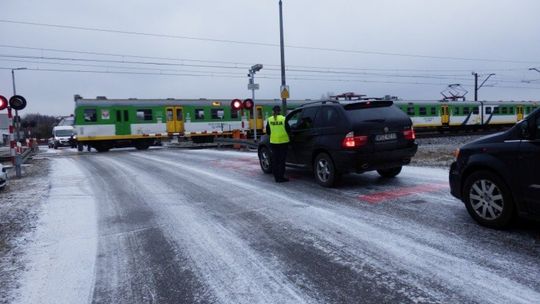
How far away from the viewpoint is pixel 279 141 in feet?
30.4

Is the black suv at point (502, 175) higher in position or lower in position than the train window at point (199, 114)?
lower

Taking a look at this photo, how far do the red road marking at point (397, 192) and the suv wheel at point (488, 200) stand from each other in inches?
68.1

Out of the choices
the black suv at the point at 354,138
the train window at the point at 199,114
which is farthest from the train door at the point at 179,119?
the black suv at the point at 354,138

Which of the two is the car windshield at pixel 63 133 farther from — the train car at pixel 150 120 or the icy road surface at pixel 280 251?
the icy road surface at pixel 280 251

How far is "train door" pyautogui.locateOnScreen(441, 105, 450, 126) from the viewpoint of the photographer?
38.7 meters

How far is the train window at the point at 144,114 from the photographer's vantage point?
26812 mm

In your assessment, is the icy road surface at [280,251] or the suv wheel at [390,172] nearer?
the icy road surface at [280,251]

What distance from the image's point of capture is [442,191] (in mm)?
7406

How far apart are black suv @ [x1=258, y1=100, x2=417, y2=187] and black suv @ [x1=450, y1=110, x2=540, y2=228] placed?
2.42 meters

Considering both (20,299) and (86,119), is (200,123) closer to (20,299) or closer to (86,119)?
(86,119)

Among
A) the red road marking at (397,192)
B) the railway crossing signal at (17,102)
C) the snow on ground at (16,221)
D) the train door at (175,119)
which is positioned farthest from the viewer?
the train door at (175,119)

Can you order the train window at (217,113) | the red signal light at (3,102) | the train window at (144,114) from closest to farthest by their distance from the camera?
the red signal light at (3,102) < the train window at (144,114) < the train window at (217,113)

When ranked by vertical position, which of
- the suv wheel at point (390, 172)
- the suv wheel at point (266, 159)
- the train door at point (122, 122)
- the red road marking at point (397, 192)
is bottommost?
the red road marking at point (397, 192)

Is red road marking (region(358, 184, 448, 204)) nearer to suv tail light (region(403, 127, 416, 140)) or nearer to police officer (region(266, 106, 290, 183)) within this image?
suv tail light (region(403, 127, 416, 140))
